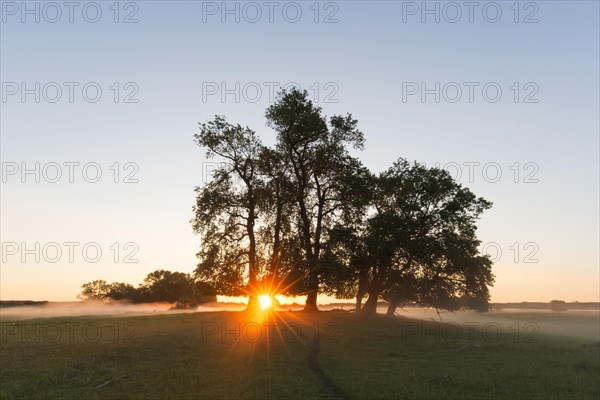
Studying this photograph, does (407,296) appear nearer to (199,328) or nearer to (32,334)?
(199,328)

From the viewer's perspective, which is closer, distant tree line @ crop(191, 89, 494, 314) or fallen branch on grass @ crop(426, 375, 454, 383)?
fallen branch on grass @ crop(426, 375, 454, 383)

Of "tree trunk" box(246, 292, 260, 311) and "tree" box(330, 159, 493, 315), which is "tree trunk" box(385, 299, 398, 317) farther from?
"tree trunk" box(246, 292, 260, 311)

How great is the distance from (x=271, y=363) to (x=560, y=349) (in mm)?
29654

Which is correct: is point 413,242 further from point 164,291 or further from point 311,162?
point 164,291

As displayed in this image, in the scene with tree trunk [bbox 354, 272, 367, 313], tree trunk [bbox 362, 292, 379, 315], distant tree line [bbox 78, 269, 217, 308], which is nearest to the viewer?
tree trunk [bbox 362, 292, 379, 315]

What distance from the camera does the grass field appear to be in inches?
1005

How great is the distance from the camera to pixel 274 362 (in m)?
32.2

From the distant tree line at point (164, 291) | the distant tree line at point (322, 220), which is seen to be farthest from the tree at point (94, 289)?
the distant tree line at point (322, 220)

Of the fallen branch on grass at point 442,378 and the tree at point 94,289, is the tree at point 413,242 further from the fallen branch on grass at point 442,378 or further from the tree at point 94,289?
the tree at point 94,289

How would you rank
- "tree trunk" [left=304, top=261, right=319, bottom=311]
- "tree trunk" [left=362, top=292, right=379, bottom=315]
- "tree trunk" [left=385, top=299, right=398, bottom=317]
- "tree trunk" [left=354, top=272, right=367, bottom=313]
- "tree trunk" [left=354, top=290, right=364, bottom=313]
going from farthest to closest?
"tree trunk" [left=385, top=299, right=398, bottom=317] → "tree trunk" [left=354, top=290, right=364, bottom=313] → "tree trunk" [left=354, top=272, right=367, bottom=313] → "tree trunk" [left=362, top=292, right=379, bottom=315] → "tree trunk" [left=304, top=261, right=319, bottom=311]

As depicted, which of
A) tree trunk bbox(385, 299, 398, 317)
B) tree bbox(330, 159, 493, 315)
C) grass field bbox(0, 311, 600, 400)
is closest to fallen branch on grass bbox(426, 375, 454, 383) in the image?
grass field bbox(0, 311, 600, 400)

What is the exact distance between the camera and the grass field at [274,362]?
2553 cm

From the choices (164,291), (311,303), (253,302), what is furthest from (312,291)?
(164,291)

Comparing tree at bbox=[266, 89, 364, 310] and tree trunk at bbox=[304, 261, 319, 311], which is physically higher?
tree at bbox=[266, 89, 364, 310]
